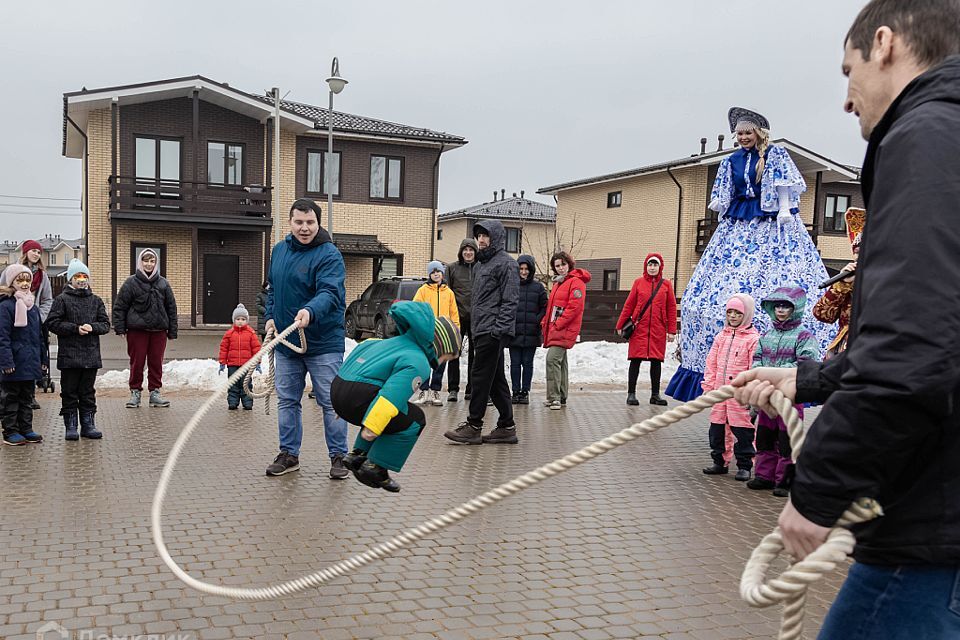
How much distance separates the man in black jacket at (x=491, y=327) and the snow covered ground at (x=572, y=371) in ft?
16.7

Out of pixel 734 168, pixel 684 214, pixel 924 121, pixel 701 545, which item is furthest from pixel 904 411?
pixel 684 214

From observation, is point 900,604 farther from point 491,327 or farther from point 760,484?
point 491,327

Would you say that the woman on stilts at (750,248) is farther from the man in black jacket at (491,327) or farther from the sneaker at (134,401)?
the sneaker at (134,401)

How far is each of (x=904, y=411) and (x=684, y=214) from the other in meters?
31.0

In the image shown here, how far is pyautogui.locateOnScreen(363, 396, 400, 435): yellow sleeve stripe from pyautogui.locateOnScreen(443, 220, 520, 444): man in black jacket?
389cm

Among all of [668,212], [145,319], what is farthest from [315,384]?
[668,212]

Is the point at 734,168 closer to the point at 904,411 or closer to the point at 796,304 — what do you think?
the point at 796,304

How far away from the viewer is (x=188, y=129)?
2678 centimetres

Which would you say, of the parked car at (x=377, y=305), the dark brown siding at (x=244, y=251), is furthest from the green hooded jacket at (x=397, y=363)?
the dark brown siding at (x=244, y=251)

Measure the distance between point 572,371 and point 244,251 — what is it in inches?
651

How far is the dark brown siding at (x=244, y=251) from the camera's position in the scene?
27.5 m

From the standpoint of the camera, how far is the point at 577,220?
125 feet

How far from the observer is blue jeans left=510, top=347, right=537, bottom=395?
11.2 meters

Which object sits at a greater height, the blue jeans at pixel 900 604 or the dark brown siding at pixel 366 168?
the dark brown siding at pixel 366 168
